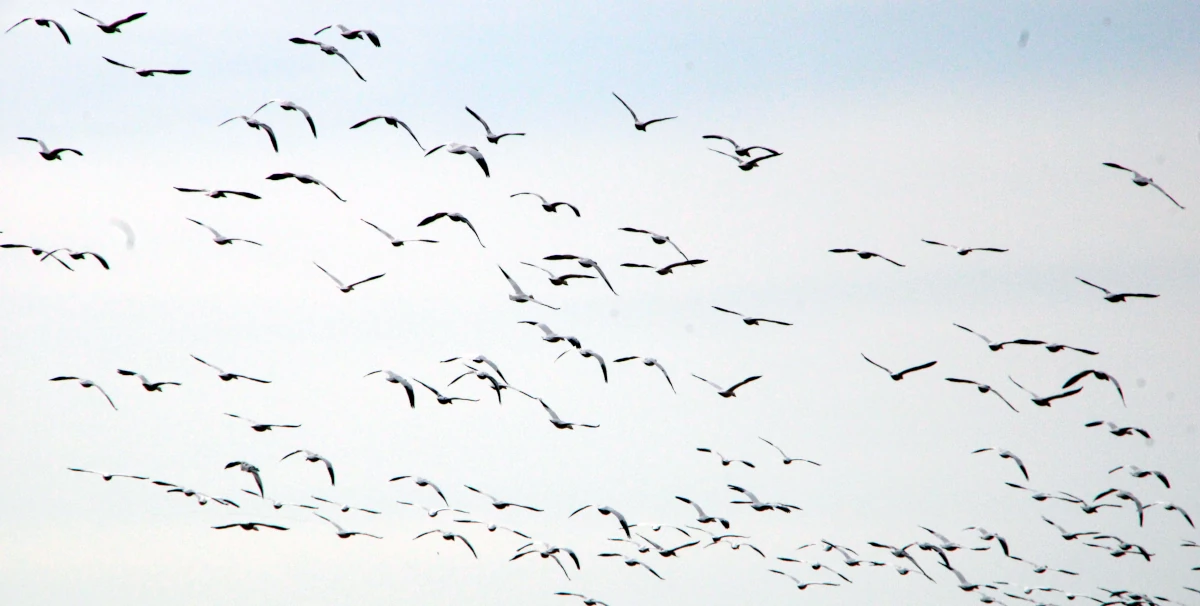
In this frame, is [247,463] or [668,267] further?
[247,463]

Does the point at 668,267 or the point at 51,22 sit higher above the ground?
the point at 51,22

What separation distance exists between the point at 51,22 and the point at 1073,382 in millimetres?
35666

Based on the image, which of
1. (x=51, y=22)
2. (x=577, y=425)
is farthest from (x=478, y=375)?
(x=51, y=22)

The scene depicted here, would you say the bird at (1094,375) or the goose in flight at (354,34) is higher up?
the goose in flight at (354,34)

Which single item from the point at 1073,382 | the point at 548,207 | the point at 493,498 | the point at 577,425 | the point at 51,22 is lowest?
the point at 493,498

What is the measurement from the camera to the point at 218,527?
6769cm

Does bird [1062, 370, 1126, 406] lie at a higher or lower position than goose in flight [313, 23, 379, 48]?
lower

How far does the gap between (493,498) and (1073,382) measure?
24709 millimetres

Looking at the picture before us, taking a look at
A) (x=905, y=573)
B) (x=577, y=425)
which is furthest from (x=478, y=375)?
(x=905, y=573)

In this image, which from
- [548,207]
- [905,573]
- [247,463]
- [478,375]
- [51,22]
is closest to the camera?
[51,22]

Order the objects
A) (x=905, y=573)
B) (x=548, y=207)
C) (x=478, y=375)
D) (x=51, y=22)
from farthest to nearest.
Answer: (x=905, y=573) → (x=478, y=375) → (x=548, y=207) → (x=51, y=22)

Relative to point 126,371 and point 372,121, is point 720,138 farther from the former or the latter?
point 126,371

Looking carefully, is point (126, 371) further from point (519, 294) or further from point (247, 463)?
point (519, 294)

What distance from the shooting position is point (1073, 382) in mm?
61219
